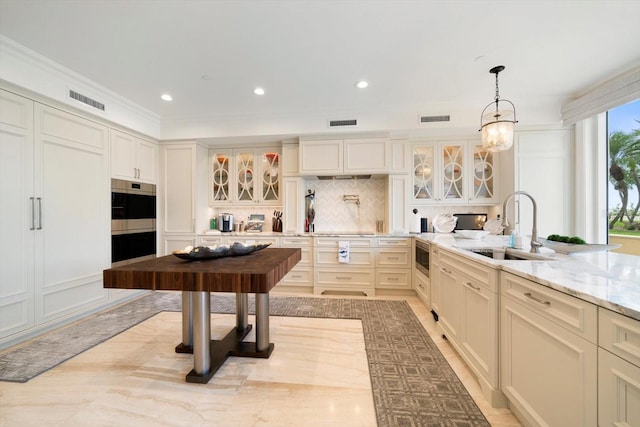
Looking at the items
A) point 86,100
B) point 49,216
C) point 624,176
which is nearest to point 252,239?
point 49,216

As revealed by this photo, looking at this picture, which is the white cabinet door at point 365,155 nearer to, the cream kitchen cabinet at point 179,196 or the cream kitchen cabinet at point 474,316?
the cream kitchen cabinet at point 474,316

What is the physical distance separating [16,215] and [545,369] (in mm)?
4179

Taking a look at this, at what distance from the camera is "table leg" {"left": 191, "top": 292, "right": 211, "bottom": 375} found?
67.6 inches

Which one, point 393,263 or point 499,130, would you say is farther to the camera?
point 393,263

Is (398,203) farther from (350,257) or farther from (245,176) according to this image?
(245,176)

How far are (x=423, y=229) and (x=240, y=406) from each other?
11.2ft

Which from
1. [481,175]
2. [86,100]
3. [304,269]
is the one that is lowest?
[304,269]

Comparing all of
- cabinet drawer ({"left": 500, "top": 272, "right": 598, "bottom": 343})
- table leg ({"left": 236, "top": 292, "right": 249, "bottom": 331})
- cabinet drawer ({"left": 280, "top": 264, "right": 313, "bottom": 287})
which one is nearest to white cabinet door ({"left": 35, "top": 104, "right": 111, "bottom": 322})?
table leg ({"left": 236, "top": 292, "right": 249, "bottom": 331})

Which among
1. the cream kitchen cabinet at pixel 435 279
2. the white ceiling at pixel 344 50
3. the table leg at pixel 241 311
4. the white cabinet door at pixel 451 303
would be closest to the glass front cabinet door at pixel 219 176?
the white ceiling at pixel 344 50

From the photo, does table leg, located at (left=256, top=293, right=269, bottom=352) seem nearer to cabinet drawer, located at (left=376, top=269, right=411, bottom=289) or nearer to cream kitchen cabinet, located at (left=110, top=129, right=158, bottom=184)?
cabinet drawer, located at (left=376, top=269, right=411, bottom=289)

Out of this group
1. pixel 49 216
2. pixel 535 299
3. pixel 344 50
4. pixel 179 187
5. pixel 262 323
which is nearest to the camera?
pixel 535 299

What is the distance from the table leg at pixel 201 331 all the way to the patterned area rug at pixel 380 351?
121cm

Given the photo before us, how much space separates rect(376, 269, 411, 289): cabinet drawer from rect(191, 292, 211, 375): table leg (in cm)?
254

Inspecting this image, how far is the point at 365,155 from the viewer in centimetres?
377
